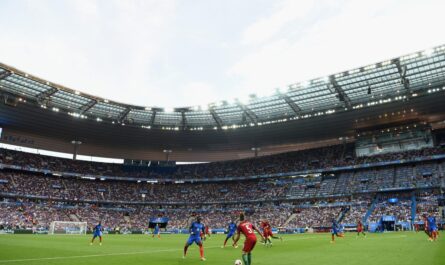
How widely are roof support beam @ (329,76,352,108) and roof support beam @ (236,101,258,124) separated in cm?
1533

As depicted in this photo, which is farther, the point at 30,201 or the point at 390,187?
the point at 30,201

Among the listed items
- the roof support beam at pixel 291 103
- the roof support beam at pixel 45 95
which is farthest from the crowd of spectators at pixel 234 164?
the roof support beam at pixel 45 95

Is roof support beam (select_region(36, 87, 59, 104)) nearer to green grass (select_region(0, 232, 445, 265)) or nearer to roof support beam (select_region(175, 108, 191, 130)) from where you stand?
roof support beam (select_region(175, 108, 191, 130))

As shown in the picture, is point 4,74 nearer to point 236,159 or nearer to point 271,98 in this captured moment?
point 271,98

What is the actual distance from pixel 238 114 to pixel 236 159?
2494cm

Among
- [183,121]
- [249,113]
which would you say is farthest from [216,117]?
[183,121]

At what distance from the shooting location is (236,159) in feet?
287

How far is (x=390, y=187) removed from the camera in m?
59.6

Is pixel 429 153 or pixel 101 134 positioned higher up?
pixel 101 134

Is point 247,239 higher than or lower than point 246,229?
lower

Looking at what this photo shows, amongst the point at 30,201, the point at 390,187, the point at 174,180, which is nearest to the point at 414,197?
the point at 390,187

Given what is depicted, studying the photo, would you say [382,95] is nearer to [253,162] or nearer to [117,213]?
[253,162]

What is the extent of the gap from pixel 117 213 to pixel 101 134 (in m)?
17.1

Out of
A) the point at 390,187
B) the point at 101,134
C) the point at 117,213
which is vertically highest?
the point at 101,134
